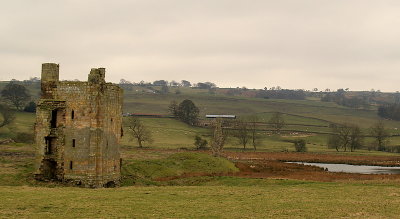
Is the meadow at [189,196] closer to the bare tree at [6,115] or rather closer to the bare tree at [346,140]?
the bare tree at [6,115]

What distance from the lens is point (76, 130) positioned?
36281 mm

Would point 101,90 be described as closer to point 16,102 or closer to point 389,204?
point 389,204

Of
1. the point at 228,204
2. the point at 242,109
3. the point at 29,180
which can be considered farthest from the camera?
the point at 242,109

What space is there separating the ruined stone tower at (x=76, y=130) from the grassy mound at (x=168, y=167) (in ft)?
14.9

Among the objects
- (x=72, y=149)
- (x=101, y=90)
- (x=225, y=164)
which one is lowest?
(x=225, y=164)

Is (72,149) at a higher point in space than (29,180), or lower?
higher

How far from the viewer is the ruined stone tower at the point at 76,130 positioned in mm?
35906

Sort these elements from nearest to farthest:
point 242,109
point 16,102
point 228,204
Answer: point 228,204 → point 16,102 → point 242,109

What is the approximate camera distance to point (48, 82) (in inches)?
1467

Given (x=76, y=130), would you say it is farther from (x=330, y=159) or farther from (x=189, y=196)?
(x=330, y=159)

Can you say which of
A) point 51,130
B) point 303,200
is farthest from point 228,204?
point 51,130

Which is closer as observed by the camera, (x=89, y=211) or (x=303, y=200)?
(x=89, y=211)

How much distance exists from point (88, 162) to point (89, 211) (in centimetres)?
1307

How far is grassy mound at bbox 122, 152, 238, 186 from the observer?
4191 cm
